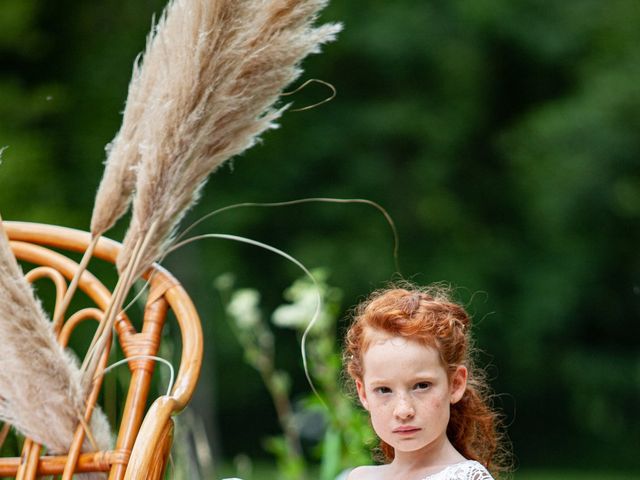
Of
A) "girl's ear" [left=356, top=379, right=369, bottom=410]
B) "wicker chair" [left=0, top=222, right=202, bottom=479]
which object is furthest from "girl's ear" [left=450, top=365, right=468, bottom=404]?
"wicker chair" [left=0, top=222, right=202, bottom=479]

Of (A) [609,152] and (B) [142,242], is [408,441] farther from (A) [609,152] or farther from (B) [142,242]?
(A) [609,152]

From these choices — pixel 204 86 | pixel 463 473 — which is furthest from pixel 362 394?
pixel 204 86

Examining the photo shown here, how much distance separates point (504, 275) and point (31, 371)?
8802 millimetres

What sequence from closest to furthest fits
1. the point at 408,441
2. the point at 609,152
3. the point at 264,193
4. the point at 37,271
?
the point at 408,441 → the point at 37,271 → the point at 609,152 → the point at 264,193

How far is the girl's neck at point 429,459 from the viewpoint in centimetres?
149

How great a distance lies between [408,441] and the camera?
1.46m

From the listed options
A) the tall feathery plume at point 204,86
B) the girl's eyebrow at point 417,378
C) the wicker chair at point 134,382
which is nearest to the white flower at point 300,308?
the wicker chair at point 134,382

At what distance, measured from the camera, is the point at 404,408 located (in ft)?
4.72

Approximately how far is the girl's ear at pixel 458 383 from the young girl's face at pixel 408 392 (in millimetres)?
25

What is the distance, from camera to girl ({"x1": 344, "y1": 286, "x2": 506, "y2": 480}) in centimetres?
145

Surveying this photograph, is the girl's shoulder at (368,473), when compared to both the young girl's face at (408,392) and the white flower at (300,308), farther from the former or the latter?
the white flower at (300,308)

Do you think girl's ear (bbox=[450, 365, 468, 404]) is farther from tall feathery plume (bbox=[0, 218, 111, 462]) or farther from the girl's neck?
tall feathery plume (bbox=[0, 218, 111, 462])

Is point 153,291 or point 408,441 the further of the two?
point 153,291

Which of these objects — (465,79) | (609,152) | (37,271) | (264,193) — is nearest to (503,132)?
(465,79)
